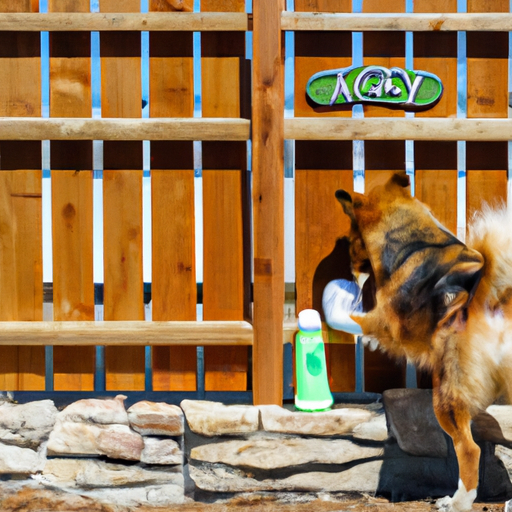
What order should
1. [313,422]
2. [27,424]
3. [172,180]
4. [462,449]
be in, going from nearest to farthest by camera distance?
[462,449] < [313,422] < [27,424] < [172,180]

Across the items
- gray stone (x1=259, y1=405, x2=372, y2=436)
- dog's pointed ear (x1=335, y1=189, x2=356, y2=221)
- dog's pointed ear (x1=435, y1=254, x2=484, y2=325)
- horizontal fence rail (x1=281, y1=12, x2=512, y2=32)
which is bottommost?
gray stone (x1=259, y1=405, x2=372, y2=436)

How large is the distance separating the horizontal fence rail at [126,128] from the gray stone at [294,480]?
1.57 meters

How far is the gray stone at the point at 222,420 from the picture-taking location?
2.63 m

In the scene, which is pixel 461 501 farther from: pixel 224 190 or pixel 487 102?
pixel 487 102

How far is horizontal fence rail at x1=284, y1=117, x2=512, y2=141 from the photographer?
2701 millimetres

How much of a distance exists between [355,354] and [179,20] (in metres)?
1.86

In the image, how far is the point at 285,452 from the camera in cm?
262

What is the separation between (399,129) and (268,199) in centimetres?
71

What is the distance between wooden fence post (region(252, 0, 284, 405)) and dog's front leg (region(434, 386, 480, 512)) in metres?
0.78

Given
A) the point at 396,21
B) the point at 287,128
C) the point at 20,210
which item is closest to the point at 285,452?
the point at 287,128

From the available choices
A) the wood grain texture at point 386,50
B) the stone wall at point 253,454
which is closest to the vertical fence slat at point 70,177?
the stone wall at point 253,454

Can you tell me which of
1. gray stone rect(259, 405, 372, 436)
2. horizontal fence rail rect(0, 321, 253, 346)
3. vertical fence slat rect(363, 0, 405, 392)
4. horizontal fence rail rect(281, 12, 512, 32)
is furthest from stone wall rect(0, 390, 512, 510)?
horizontal fence rail rect(281, 12, 512, 32)

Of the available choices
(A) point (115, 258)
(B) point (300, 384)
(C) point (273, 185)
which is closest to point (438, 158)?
(C) point (273, 185)

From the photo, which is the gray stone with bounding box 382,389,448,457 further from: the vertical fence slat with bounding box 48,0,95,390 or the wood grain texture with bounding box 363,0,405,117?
the vertical fence slat with bounding box 48,0,95,390
